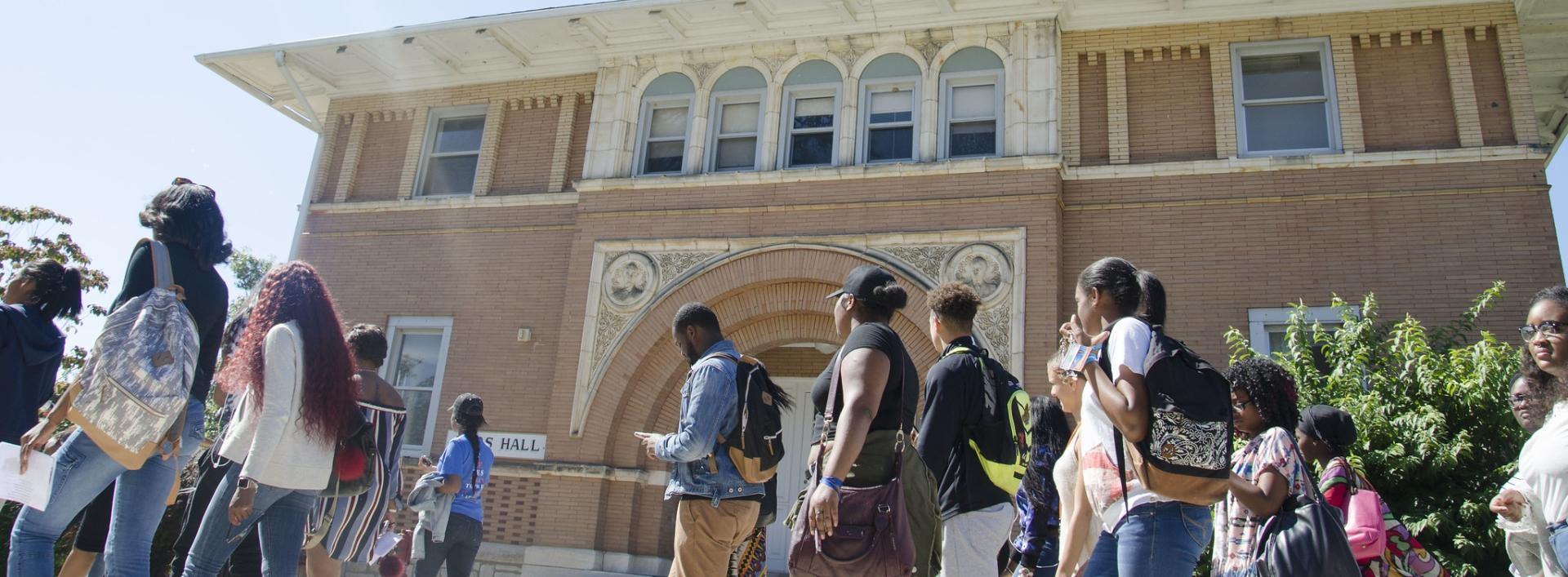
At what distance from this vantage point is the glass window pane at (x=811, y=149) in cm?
1198

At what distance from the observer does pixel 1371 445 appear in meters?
7.45

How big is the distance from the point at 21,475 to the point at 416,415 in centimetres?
901

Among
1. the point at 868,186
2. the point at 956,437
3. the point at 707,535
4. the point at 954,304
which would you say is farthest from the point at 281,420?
the point at 868,186

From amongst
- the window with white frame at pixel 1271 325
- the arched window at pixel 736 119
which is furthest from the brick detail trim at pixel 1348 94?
the arched window at pixel 736 119

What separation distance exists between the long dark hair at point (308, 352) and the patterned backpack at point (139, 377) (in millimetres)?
224

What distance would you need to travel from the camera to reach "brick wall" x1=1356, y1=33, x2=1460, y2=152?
10344mm

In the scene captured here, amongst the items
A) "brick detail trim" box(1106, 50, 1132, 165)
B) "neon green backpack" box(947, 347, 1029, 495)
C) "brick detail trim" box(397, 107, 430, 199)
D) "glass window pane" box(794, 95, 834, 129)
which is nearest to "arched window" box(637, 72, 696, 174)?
"glass window pane" box(794, 95, 834, 129)

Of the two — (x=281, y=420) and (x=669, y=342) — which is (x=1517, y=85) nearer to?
→ (x=669, y=342)

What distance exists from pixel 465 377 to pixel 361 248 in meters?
2.63

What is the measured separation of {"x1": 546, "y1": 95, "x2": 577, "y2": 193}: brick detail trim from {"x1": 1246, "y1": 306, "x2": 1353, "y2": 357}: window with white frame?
8.03m

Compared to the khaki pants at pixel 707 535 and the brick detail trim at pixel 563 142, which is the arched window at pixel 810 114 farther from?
the khaki pants at pixel 707 535

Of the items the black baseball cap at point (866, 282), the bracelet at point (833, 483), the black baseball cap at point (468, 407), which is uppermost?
the black baseball cap at point (866, 282)

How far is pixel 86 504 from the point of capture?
407cm

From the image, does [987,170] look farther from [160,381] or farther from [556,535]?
[160,381]
